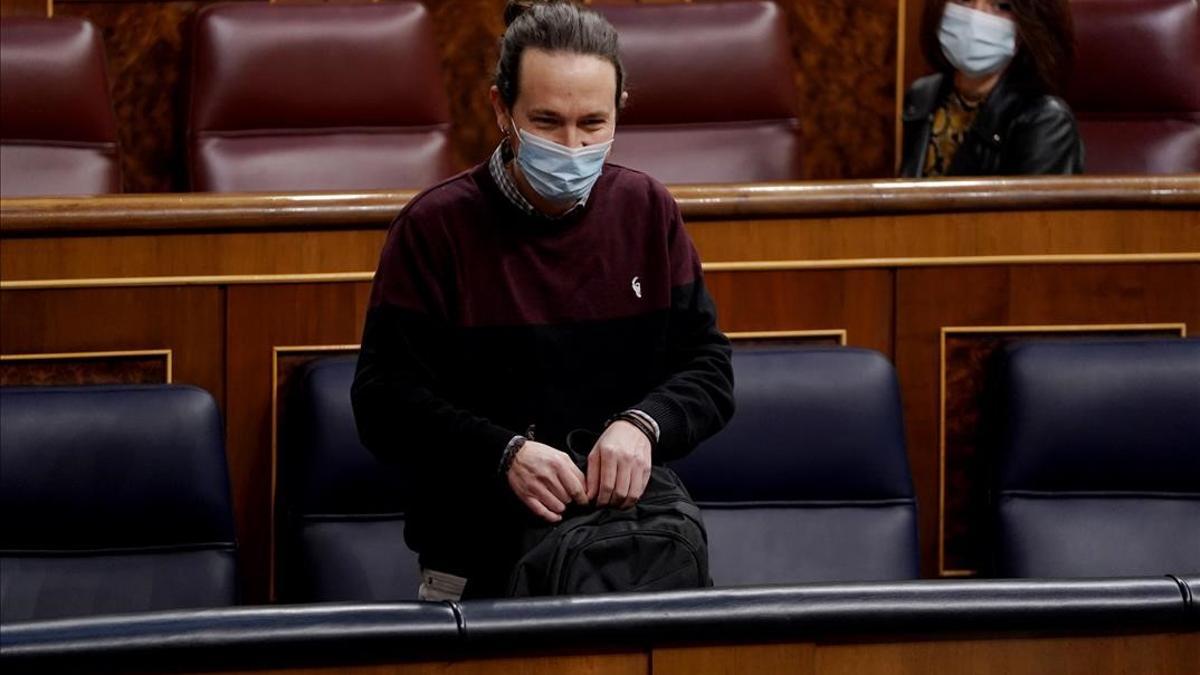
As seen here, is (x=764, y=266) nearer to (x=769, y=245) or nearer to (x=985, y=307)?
(x=769, y=245)

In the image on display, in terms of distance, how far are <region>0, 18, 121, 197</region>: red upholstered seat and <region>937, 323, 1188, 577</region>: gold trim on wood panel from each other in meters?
0.66

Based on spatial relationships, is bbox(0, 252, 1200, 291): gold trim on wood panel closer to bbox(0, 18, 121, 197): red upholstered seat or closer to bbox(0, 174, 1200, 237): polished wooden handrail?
bbox(0, 174, 1200, 237): polished wooden handrail

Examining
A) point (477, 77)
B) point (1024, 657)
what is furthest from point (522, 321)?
point (477, 77)

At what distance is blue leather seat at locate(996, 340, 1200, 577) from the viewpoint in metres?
1.01

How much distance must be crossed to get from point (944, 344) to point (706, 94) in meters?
0.41

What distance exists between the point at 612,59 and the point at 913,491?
391 mm

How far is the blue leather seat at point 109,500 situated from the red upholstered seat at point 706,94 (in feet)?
1.85

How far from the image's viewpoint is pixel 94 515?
90cm

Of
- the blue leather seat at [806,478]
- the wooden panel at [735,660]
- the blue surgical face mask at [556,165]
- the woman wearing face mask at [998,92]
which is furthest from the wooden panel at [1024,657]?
the woman wearing face mask at [998,92]

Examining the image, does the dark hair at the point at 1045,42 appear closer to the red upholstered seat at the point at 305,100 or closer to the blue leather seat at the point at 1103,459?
the blue leather seat at the point at 1103,459

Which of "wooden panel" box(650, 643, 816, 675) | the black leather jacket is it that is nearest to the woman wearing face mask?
the black leather jacket

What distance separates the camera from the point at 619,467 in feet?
2.24

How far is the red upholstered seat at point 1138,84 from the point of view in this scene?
1471 mm

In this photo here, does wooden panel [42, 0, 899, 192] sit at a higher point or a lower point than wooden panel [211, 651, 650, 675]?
higher
